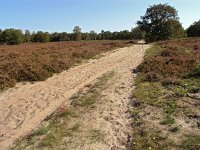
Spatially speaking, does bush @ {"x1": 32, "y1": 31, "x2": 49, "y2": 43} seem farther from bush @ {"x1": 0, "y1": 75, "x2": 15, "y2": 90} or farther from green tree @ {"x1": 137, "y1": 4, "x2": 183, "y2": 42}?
bush @ {"x1": 0, "y1": 75, "x2": 15, "y2": 90}

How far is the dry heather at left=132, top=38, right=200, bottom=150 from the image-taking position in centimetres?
870

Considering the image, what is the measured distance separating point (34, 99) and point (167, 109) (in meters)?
5.50

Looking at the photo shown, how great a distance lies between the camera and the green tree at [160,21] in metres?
62.4

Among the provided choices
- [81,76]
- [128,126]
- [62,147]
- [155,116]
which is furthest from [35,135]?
[81,76]

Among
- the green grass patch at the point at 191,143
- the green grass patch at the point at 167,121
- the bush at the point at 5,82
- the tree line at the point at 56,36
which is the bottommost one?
the tree line at the point at 56,36

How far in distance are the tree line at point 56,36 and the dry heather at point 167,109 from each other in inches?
2763

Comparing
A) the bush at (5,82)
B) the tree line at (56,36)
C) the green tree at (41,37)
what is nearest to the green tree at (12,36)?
the tree line at (56,36)

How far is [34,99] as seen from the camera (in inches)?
524

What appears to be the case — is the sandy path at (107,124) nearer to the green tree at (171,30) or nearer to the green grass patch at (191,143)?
the green grass patch at (191,143)

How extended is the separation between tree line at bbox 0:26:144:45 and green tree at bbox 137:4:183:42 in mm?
33906

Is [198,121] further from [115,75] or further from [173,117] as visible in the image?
[115,75]

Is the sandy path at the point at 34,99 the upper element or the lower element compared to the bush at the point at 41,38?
upper

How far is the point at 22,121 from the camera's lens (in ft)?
35.2

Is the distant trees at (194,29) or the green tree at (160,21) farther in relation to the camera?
the distant trees at (194,29)
